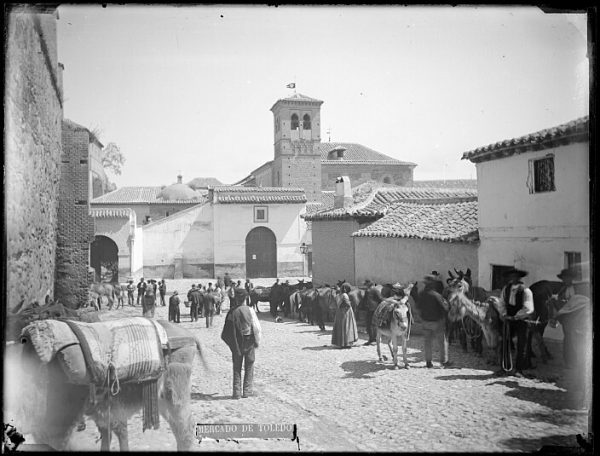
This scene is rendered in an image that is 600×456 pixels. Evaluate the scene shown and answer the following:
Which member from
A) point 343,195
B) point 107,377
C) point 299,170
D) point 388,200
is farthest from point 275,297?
point 299,170

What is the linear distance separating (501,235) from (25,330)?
6433 millimetres

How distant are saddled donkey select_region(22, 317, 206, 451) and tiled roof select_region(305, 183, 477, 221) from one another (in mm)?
4441

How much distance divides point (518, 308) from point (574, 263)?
1.07 metres

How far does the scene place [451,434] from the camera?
495 cm

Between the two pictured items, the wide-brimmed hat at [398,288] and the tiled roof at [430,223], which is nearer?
the wide-brimmed hat at [398,288]

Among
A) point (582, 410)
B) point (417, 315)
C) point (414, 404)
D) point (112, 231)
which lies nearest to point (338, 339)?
point (417, 315)

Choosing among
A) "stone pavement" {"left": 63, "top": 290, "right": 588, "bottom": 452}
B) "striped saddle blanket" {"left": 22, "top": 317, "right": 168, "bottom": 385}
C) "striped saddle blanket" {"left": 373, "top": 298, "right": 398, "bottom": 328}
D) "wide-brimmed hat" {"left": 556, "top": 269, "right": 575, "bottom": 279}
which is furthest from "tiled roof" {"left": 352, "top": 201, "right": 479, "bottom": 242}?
"striped saddle blanket" {"left": 22, "top": 317, "right": 168, "bottom": 385}

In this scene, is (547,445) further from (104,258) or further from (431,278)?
(104,258)

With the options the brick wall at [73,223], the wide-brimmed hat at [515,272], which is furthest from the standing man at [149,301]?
the wide-brimmed hat at [515,272]

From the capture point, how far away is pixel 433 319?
6.89 metres

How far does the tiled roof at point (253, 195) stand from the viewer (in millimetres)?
8438

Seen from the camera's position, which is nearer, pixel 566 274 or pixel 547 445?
pixel 547 445

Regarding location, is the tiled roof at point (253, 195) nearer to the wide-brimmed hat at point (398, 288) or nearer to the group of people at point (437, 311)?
the group of people at point (437, 311)

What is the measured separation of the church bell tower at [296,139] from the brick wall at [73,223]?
304cm
